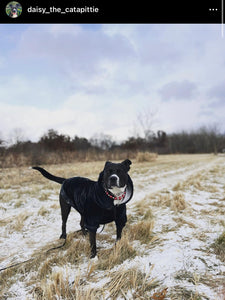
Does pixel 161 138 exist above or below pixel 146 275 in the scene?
above

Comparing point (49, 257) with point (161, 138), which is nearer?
point (49, 257)

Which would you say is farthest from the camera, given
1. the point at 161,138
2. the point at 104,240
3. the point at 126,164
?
the point at 161,138

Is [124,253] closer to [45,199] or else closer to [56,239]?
[56,239]

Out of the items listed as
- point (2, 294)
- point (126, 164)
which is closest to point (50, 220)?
point (2, 294)

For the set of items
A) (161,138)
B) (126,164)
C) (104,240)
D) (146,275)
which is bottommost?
(104,240)

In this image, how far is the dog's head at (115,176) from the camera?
2160mm

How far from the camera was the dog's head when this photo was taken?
85.0 inches

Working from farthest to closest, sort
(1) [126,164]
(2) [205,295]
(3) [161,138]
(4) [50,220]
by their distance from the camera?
(3) [161,138] < (4) [50,220] < (1) [126,164] < (2) [205,295]

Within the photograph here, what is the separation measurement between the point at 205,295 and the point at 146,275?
19.2 inches

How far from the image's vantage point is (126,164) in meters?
2.39

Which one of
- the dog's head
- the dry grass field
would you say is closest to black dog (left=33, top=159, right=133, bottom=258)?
the dog's head

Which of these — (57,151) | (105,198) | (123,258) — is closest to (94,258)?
(123,258)
